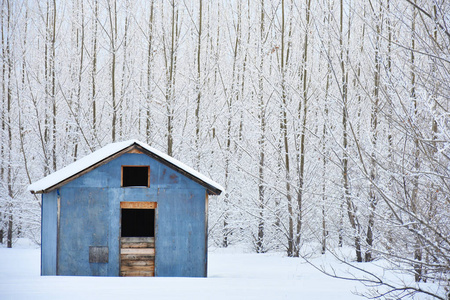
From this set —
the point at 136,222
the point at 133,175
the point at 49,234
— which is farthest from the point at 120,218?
the point at 136,222

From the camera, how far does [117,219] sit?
11164 millimetres

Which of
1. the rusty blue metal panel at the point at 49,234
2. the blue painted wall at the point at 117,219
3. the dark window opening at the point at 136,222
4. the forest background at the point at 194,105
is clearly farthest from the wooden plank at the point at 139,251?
the forest background at the point at 194,105

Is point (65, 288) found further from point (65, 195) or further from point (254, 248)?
point (254, 248)

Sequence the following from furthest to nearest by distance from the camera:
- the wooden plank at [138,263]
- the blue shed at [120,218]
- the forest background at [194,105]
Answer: the forest background at [194,105], the wooden plank at [138,263], the blue shed at [120,218]

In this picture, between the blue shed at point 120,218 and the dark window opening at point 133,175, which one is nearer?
the blue shed at point 120,218

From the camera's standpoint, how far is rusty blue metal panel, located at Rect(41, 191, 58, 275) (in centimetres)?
1127

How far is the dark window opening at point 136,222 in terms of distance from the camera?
1574 cm

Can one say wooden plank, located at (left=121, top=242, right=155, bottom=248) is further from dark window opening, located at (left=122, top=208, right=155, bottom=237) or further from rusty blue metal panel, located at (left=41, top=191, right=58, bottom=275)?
dark window opening, located at (left=122, top=208, right=155, bottom=237)

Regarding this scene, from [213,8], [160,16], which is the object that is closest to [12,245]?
[160,16]

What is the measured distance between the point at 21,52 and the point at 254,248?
41.4 feet

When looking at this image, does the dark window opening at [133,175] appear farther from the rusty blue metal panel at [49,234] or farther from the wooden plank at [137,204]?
the wooden plank at [137,204]

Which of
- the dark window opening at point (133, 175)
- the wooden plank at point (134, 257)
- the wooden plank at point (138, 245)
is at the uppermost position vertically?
the dark window opening at point (133, 175)

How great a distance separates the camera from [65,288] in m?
8.69

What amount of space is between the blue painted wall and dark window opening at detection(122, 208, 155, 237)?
14.5 feet
